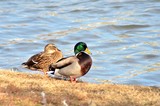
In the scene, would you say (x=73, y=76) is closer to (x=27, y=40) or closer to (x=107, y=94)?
(x=107, y=94)

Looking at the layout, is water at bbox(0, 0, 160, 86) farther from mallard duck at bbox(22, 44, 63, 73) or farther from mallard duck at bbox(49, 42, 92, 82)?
mallard duck at bbox(49, 42, 92, 82)

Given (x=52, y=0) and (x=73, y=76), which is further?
(x=52, y=0)

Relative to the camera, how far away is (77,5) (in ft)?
78.2

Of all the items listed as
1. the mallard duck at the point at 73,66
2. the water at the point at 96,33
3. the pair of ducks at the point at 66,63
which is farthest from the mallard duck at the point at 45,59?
the water at the point at 96,33

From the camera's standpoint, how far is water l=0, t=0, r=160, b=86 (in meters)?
14.8

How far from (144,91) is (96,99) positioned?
1.35 m

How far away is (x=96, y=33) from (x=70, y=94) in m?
11.0

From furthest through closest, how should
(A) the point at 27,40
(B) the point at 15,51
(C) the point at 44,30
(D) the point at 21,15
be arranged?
1. (D) the point at 21,15
2. (C) the point at 44,30
3. (A) the point at 27,40
4. (B) the point at 15,51

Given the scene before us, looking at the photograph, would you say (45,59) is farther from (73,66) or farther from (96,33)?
(96,33)

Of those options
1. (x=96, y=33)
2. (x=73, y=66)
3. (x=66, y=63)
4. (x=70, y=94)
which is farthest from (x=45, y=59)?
Result: (x=96, y=33)

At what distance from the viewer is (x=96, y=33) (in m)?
18.8

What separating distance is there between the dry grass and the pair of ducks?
2.53ft

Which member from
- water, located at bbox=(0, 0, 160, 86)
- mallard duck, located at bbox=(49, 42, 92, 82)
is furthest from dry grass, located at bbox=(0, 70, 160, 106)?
water, located at bbox=(0, 0, 160, 86)

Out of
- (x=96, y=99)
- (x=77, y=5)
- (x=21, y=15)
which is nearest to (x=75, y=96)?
(x=96, y=99)
